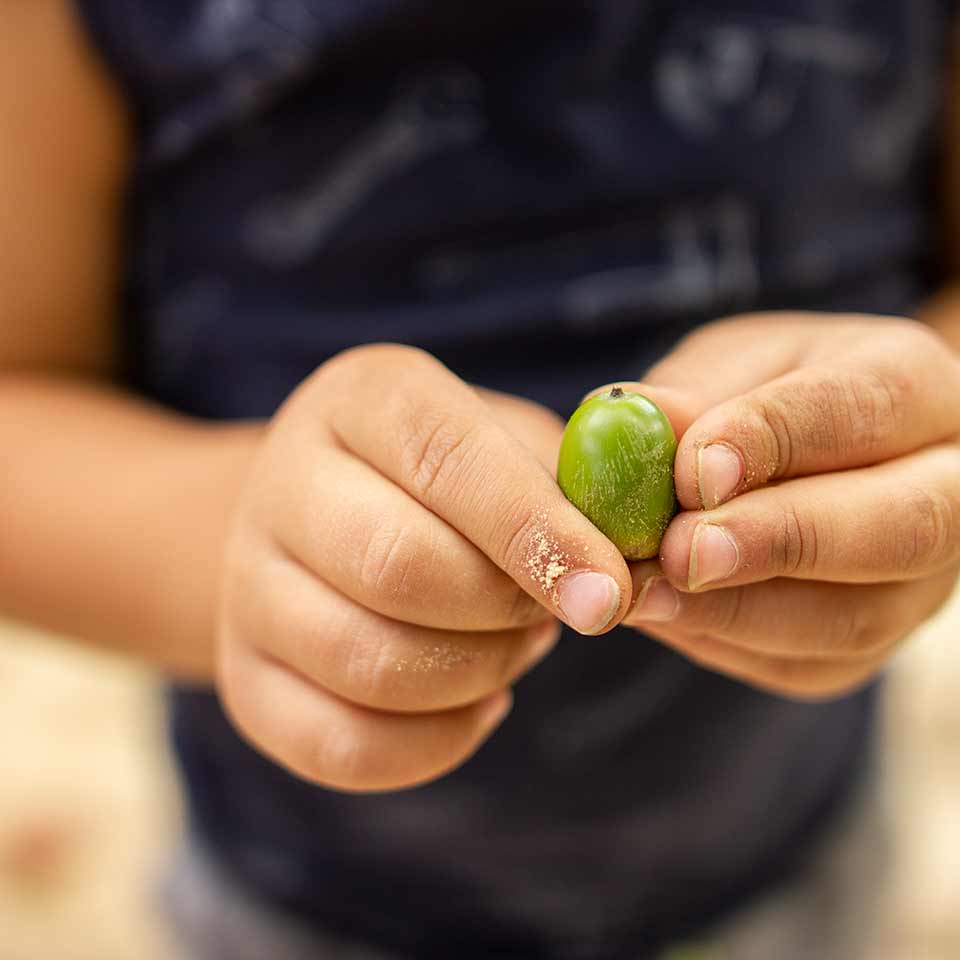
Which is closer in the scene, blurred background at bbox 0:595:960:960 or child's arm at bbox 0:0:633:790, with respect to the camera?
child's arm at bbox 0:0:633:790

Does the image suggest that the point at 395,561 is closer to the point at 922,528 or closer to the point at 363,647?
the point at 363,647

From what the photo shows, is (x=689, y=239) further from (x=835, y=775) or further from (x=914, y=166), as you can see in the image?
(x=835, y=775)

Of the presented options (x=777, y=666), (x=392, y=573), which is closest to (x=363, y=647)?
(x=392, y=573)

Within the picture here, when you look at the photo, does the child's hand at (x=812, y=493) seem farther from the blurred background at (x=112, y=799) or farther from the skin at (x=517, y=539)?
the blurred background at (x=112, y=799)

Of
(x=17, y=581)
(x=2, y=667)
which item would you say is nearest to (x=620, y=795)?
(x=17, y=581)

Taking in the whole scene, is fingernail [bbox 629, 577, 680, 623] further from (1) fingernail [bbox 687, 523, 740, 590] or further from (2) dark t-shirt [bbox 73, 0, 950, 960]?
(2) dark t-shirt [bbox 73, 0, 950, 960]

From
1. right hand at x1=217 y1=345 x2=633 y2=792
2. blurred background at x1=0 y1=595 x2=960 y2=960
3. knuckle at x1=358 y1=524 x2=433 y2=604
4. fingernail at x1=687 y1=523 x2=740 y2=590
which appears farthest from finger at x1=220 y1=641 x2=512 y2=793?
blurred background at x1=0 y1=595 x2=960 y2=960

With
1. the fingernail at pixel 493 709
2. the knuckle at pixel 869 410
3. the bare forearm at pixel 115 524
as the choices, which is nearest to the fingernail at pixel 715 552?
the knuckle at pixel 869 410
